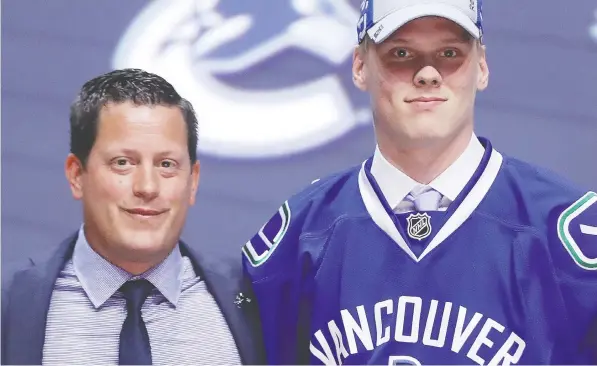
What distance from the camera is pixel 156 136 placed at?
1.69 meters

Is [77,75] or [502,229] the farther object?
[77,75]

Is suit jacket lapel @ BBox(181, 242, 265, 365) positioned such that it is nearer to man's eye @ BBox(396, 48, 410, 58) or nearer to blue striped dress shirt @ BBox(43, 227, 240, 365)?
blue striped dress shirt @ BBox(43, 227, 240, 365)

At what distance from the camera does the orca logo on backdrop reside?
1.86m

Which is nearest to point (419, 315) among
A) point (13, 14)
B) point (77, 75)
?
point (77, 75)

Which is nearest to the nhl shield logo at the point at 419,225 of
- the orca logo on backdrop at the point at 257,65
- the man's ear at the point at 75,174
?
the orca logo on backdrop at the point at 257,65

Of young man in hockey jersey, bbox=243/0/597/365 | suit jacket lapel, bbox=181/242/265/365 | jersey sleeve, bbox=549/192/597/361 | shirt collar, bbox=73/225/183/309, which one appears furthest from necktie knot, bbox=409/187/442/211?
shirt collar, bbox=73/225/183/309

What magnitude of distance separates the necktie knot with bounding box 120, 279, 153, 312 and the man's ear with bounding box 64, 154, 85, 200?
199 millimetres

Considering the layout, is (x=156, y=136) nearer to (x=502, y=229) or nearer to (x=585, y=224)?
(x=502, y=229)

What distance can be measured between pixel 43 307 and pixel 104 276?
0.12m

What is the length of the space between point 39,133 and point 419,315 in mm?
869

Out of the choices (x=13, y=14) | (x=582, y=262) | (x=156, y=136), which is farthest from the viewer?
(x=13, y=14)

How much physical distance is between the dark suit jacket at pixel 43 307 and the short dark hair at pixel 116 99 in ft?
0.64

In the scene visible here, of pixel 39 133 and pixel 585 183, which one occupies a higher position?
pixel 39 133

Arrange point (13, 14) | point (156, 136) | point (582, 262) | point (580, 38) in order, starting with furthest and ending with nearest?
point (13, 14) < point (580, 38) < point (156, 136) < point (582, 262)
